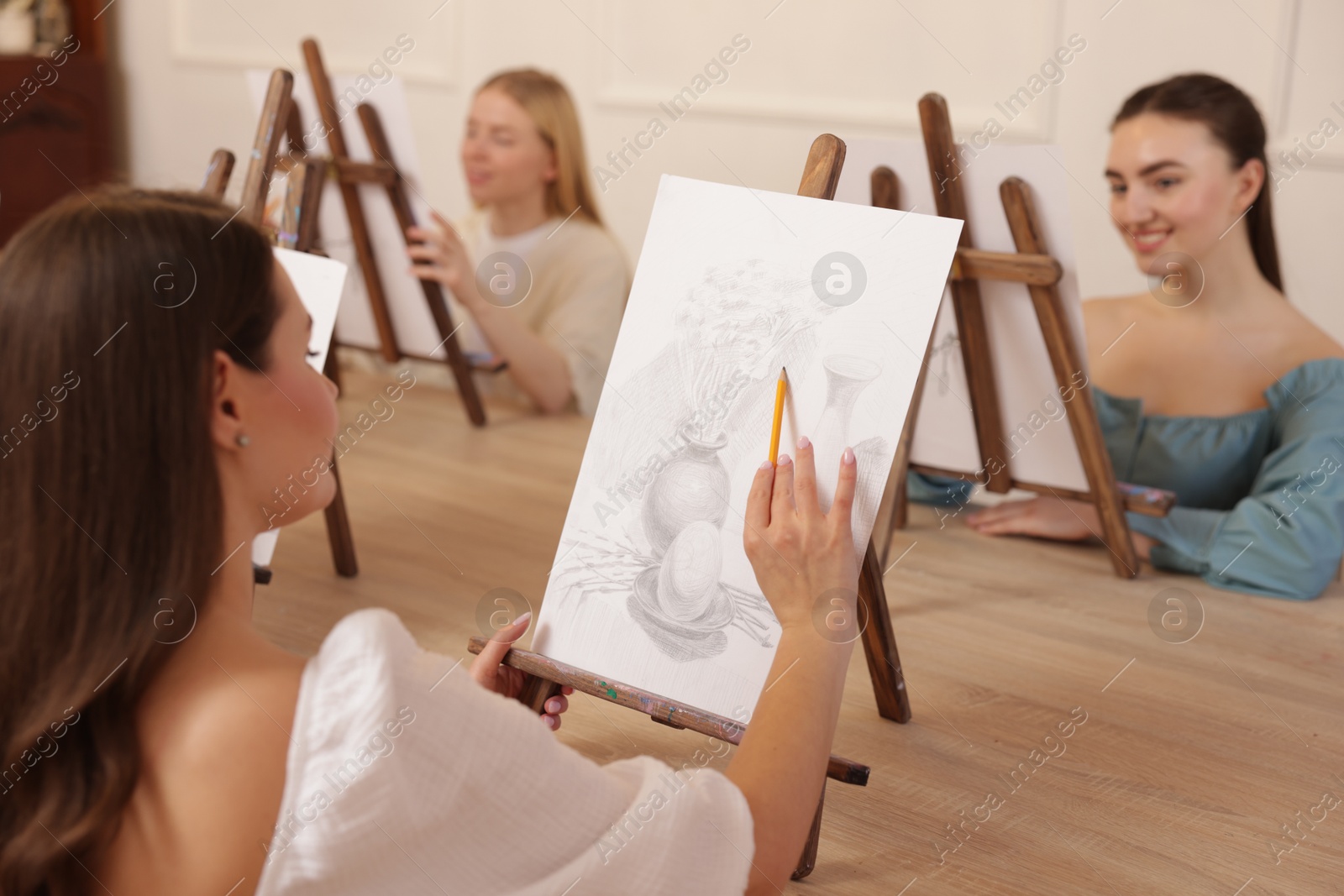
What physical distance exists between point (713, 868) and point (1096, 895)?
0.65m

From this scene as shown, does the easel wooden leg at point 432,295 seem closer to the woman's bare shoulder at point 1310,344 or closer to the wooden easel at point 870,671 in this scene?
the wooden easel at point 870,671

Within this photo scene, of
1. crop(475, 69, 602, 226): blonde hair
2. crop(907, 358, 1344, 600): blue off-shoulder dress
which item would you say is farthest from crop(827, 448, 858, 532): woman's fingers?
crop(475, 69, 602, 226): blonde hair

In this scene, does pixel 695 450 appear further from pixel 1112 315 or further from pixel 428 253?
pixel 428 253

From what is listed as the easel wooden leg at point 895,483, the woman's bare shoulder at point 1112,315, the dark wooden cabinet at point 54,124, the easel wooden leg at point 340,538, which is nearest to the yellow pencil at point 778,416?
the easel wooden leg at point 895,483

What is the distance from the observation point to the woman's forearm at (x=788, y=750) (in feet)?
3.39

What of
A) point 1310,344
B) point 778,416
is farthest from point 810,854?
point 1310,344

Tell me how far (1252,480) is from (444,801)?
219 centimetres

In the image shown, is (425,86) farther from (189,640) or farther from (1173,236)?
(189,640)

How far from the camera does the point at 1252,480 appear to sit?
99.0 inches

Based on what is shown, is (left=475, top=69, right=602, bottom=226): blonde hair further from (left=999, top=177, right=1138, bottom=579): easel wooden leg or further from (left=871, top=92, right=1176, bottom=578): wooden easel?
(left=999, top=177, right=1138, bottom=579): easel wooden leg

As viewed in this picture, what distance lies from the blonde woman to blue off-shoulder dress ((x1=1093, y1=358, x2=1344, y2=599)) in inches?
58.1

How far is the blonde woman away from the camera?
338 centimetres

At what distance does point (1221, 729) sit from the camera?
5.91 ft

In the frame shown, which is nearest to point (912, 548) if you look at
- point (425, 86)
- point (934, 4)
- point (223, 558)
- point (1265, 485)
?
point (1265, 485)
